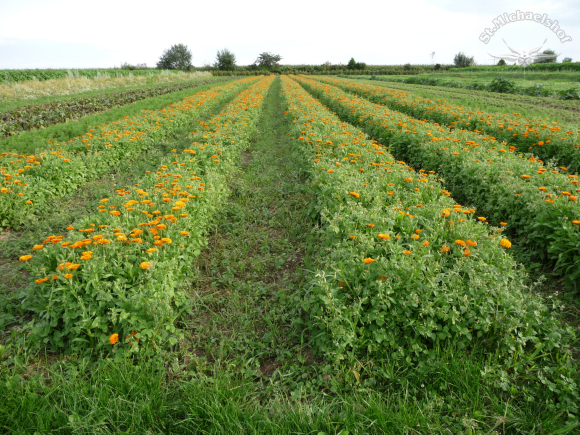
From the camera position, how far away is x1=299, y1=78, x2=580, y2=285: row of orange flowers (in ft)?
12.5

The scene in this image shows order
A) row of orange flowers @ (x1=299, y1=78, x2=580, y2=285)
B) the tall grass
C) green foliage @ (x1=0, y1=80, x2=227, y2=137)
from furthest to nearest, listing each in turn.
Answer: the tall grass < green foliage @ (x1=0, y1=80, x2=227, y2=137) < row of orange flowers @ (x1=299, y1=78, x2=580, y2=285)

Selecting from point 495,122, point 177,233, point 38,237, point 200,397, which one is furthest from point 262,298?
point 495,122

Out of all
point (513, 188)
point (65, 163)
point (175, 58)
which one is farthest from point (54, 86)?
point (175, 58)

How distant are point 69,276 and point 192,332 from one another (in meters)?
1.27

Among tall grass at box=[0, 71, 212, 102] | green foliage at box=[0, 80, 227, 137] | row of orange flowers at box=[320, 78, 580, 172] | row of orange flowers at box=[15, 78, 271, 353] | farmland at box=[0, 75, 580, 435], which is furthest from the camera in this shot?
tall grass at box=[0, 71, 212, 102]

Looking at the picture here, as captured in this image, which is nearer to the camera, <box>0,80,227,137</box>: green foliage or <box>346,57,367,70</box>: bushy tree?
<box>0,80,227,137</box>: green foliage

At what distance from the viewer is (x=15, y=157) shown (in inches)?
286

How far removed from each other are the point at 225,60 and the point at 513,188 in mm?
91241

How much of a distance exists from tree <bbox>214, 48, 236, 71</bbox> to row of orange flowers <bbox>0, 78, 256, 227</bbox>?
264ft

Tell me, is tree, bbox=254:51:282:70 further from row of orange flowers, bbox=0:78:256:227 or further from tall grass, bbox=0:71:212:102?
row of orange flowers, bbox=0:78:256:227

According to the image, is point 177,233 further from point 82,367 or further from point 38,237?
point 38,237

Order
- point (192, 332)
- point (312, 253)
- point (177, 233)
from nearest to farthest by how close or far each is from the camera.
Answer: point (192, 332)
point (177, 233)
point (312, 253)

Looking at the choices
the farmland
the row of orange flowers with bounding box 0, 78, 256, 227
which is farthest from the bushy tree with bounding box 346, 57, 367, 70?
the farmland

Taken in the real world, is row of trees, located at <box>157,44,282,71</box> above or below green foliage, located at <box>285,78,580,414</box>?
above
